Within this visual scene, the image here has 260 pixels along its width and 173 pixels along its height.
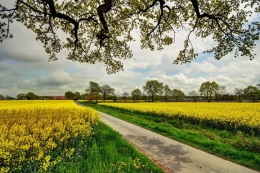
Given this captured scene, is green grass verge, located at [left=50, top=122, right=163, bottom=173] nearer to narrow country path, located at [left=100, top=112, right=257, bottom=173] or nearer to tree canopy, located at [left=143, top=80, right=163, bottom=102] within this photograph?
narrow country path, located at [left=100, top=112, right=257, bottom=173]

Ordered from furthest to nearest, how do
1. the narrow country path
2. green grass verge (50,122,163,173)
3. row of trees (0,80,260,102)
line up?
row of trees (0,80,260,102), the narrow country path, green grass verge (50,122,163,173)

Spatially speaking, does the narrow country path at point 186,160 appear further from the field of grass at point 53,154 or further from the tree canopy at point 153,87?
the tree canopy at point 153,87

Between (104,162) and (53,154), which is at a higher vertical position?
(53,154)

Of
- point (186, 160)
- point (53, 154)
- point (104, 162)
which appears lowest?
point (186, 160)

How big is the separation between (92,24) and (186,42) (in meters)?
6.68

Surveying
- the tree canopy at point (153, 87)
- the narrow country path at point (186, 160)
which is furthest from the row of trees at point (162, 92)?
the narrow country path at point (186, 160)

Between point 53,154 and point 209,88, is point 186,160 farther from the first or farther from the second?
point 209,88

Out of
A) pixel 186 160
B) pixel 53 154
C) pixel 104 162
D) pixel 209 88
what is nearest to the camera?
pixel 53 154

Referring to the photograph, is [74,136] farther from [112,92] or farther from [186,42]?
[112,92]

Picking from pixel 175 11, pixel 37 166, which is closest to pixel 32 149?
pixel 37 166

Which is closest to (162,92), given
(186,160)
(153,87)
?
(153,87)

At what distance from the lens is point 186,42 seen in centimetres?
1198

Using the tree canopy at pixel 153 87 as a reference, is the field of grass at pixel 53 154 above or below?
below

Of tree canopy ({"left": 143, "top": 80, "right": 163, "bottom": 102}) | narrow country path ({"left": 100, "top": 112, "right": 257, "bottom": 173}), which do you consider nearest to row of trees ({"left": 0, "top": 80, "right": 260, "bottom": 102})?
tree canopy ({"left": 143, "top": 80, "right": 163, "bottom": 102})
